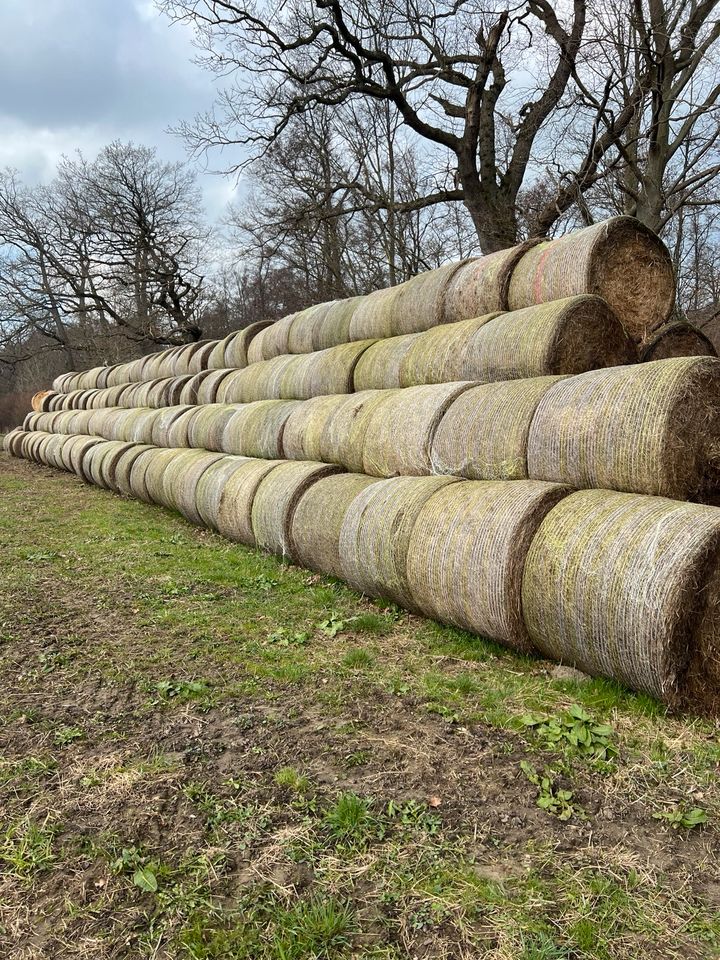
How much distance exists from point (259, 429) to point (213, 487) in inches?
37.7

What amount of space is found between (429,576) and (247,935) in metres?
2.65

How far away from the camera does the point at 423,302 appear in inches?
271

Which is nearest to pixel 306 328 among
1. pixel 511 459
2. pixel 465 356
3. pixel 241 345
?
pixel 241 345

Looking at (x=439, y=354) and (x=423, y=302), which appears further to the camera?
(x=423, y=302)

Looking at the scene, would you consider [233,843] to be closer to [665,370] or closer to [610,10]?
[665,370]

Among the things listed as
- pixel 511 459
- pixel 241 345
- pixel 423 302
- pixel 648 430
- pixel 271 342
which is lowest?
pixel 511 459

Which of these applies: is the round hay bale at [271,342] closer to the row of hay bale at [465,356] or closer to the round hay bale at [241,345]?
the round hay bale at [241,345]

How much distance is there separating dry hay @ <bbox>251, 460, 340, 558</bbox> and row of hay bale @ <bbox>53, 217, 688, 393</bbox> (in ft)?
6.69

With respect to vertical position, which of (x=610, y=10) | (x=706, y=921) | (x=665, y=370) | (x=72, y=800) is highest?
(x=610, y=10)

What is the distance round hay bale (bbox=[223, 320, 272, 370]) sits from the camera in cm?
1063

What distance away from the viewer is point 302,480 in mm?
6301

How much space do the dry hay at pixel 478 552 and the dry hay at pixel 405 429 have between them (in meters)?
0.88

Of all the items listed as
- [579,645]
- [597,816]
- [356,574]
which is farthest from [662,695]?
[356,574]

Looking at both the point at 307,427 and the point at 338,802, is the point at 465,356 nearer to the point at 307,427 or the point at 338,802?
the point at 307,427
